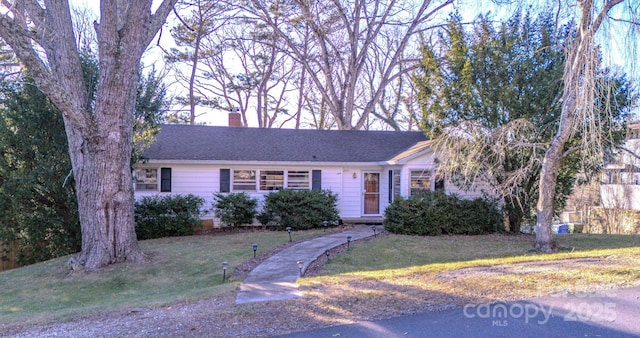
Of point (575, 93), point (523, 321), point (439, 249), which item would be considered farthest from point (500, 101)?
point (523, 321)

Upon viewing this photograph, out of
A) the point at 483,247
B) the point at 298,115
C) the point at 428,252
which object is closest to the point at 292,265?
the point at 428,252

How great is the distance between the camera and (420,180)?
14430 millimetres

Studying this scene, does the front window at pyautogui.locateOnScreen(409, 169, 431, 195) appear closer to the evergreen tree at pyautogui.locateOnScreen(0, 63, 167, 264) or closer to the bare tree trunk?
the bare tree trunk

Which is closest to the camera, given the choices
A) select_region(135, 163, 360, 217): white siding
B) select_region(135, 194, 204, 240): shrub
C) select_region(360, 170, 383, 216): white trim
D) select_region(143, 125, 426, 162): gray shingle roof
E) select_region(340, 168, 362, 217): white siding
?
select_region(135, 194, 204, 240): shrub

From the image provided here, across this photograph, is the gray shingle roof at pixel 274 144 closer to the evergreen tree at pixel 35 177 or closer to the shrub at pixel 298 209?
the shrub at pixel 298 209

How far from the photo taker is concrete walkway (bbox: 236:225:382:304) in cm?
605

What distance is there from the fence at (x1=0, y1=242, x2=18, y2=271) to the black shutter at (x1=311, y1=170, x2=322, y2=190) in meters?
9.51

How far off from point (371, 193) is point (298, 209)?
363cm

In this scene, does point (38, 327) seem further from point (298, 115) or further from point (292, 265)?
point (298, 115)

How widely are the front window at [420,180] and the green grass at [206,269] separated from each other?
2452 millimetres

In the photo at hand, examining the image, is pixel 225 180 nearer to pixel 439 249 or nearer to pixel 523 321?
pixel 439 249

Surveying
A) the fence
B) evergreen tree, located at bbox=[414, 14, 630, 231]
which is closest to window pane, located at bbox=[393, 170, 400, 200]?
evergreen tree, located at bbox=[414, 14, 630, 231]

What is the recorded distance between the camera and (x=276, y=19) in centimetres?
2192

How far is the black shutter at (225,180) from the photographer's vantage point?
15.2 m
